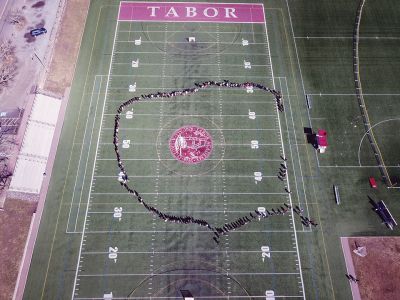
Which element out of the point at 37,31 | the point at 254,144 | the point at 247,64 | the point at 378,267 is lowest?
the point at 378,267

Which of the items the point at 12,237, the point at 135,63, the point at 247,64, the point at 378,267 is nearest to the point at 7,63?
the point at 135,63

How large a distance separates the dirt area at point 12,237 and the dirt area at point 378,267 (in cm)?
3302

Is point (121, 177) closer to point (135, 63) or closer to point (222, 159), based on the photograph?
point (222, 159)

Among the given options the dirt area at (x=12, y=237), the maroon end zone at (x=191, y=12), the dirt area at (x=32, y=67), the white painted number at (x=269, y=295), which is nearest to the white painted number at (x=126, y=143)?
the dirt area at (x=32, y=67)

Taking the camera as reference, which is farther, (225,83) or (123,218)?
(225,83)

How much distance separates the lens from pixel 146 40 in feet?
170

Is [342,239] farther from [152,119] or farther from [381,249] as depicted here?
[152,119]

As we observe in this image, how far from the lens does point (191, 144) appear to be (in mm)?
43156

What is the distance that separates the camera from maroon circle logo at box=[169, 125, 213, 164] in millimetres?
42406

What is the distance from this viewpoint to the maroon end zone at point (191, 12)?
2132 inches

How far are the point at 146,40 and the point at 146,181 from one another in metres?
21.6

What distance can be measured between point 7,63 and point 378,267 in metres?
50.1

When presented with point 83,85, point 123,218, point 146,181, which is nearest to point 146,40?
point 83,85

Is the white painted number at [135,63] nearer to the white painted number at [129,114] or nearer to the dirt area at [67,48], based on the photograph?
the white painted number at [129,114]
